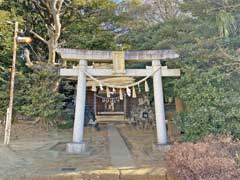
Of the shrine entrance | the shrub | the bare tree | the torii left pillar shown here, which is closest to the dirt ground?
the torii left pillar

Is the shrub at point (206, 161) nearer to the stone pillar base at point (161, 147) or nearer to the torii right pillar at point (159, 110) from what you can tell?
the stone pillar base at point (161, 147)

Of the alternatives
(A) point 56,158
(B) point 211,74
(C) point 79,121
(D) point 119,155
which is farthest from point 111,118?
(B) point 211,74

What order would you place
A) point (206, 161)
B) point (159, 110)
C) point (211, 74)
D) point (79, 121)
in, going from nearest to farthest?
1. point (206, 161)
2. point (211, 74)
3. point (79, 121)
4. point (159, 110)

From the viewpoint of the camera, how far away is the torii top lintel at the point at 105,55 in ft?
23.6

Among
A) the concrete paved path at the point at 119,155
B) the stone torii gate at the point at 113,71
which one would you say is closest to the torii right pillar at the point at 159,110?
the stone torii gate at the point at 113,71

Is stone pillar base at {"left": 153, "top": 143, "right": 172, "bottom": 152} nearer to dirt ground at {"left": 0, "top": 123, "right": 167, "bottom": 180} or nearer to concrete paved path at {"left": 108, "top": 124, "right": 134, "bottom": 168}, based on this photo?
dirt ground at {"left": 0, "top": 123, "right": 167, "bottom": 180}

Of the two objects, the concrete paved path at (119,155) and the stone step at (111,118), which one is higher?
the stone step at (111,118)

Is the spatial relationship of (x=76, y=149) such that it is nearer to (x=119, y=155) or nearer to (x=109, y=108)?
(x=119, y=155)

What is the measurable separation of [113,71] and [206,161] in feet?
15.4

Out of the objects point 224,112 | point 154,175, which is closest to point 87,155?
point 154,175

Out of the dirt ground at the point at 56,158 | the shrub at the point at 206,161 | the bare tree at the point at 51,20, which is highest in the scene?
the bare tree at the point at 51,20

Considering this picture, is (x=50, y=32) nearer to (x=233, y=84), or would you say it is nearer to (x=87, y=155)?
(x=87, y=155)

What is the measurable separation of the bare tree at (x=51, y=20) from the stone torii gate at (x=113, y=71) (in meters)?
3.94

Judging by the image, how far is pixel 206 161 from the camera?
305 cm
